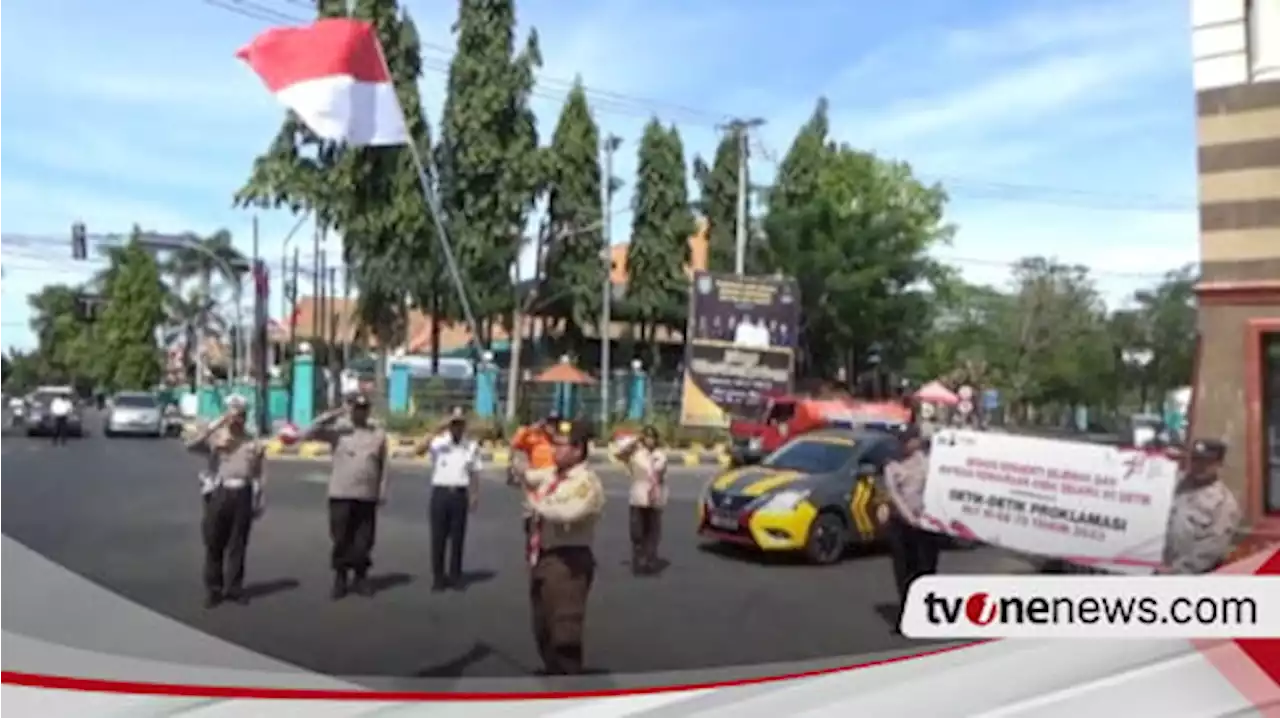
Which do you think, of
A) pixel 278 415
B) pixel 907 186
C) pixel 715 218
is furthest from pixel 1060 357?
pixel 278 415

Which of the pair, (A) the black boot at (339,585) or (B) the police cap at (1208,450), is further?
(B) the police cap at (1208,450)

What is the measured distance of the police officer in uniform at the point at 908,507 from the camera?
218cm

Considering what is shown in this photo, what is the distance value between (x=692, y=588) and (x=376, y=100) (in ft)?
2.94

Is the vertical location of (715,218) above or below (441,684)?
above

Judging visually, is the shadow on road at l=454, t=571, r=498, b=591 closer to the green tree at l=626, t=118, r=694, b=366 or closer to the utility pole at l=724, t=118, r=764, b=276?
the green tree at l=626, t=118, r=694, b=366

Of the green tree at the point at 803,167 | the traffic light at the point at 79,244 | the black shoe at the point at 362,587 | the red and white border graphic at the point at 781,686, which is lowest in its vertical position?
the red and white border graphic at the point at 781,686

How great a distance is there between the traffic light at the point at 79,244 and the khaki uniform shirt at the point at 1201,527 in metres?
1.70

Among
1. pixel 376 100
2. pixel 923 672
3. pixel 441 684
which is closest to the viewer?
pixel 376 100

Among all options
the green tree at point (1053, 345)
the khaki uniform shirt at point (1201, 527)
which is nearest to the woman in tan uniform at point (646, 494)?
the green tree at point (1053, 345)

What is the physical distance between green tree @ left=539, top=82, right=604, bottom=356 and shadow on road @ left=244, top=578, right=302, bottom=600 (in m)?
0.54

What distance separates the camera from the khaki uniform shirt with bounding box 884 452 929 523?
2.18 m

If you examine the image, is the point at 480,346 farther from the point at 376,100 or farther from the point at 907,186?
the point at 907,186

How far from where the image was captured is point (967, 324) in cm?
215

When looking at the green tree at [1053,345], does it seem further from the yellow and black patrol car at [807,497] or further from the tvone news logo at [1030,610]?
the tvone news logo at [1030,610]
